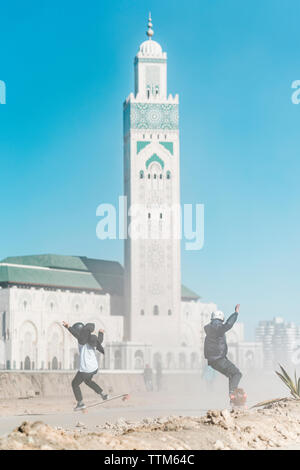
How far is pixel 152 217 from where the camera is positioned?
78.4 meters

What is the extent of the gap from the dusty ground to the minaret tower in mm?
67494

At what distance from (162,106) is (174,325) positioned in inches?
831

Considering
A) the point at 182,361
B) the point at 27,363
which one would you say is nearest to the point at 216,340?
A: the point at 27,363

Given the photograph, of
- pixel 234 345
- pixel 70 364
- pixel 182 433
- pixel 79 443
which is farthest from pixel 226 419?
pixel 234 345

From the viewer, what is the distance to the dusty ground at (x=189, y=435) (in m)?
7.93

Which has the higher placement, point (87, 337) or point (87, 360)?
point (87, 337)

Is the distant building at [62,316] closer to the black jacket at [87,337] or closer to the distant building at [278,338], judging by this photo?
the distant building at [278,338]

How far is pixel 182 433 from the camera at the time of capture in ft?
29.1

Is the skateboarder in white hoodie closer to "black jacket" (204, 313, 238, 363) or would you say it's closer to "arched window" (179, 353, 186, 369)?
"black jacket" (204, 313, 238, 363)

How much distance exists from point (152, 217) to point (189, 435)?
2747 inches

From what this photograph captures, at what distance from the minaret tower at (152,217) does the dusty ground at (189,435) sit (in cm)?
6749

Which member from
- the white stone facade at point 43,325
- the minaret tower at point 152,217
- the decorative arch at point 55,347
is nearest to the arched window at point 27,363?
the white stone facade at point 43,325

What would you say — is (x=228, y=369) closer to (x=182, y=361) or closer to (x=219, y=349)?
(x=219, y=349)

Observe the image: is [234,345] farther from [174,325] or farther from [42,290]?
[42,290]
